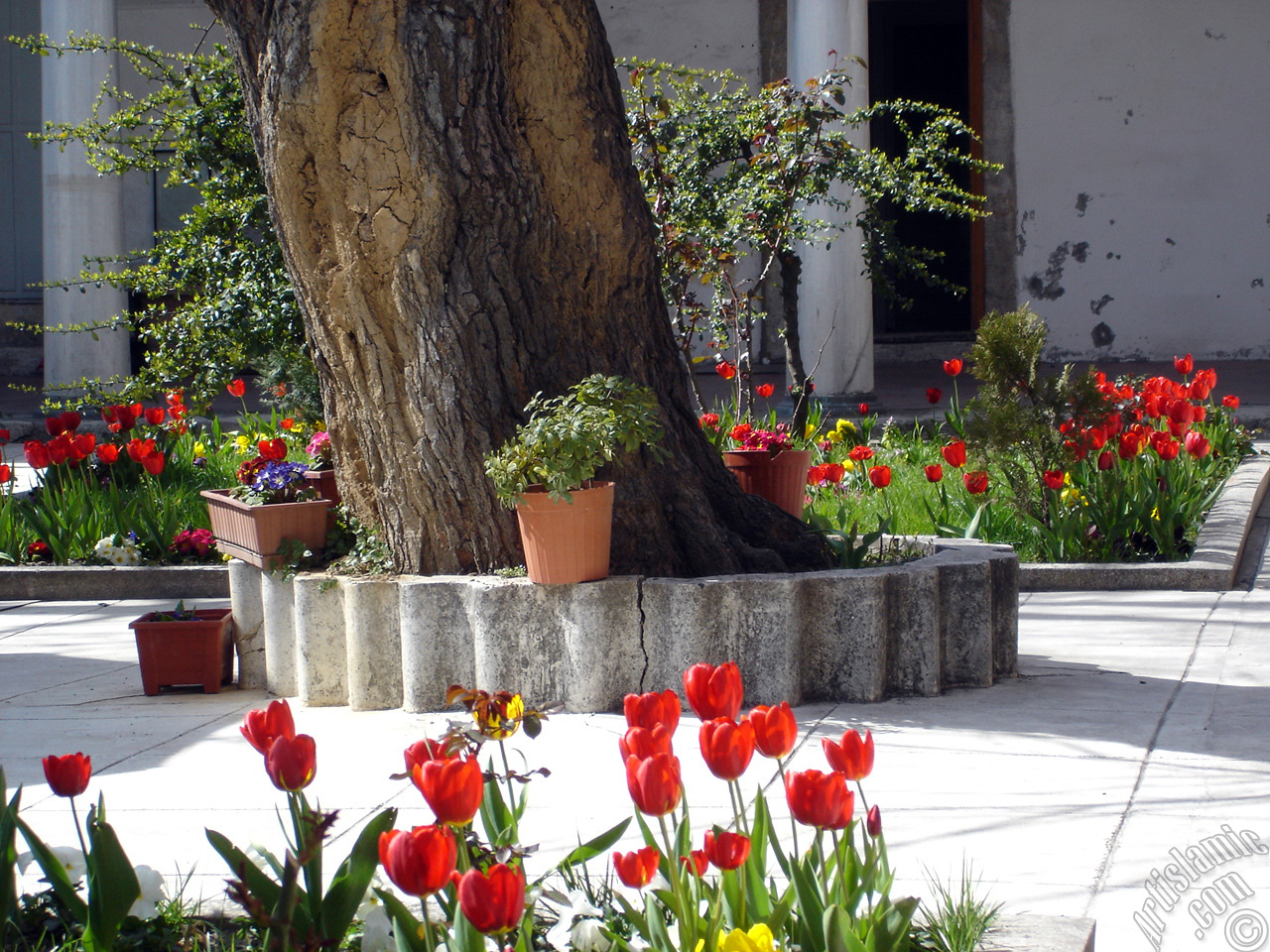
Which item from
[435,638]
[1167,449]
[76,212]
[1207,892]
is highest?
[76,212]

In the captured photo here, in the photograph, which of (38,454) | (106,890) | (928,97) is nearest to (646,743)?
(106,890)

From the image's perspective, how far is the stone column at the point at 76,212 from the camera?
10.4m

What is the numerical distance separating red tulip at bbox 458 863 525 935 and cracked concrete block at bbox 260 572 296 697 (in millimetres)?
3132

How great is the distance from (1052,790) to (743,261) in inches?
425

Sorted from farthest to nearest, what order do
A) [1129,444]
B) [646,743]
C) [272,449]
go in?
[1129,444], [272,449], [646,743]

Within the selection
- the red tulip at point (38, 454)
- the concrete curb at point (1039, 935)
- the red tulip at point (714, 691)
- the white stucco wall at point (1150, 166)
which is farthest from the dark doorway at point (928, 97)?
the red tulip at point (714, 691)

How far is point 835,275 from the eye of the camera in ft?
32.6

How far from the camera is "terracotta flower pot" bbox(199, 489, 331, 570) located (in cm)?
440

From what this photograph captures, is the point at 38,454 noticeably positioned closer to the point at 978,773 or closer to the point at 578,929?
the point at 978,773

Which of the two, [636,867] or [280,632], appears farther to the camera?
[280,632]

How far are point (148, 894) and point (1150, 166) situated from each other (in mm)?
13181

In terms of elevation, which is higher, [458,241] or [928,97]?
[928,97]

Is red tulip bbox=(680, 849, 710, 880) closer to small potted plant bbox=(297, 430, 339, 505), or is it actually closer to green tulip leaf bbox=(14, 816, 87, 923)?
green tulip leaf bbox=(14, 816, 87, 923)

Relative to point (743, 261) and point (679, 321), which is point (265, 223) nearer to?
point (679, 321)
